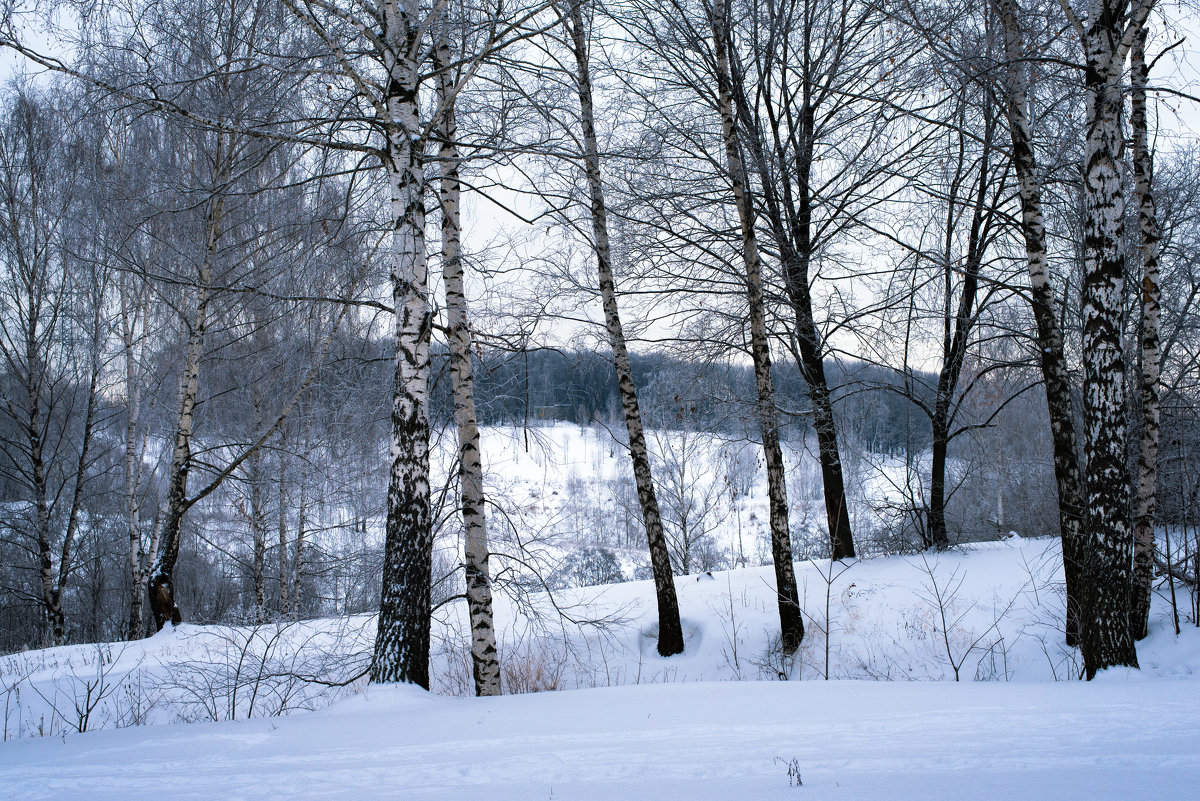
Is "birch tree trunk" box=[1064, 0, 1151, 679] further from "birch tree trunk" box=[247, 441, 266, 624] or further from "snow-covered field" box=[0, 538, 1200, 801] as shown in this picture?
"birch tree trunk" box=[247, 441, 266, 624]

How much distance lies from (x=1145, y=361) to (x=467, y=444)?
6.02m

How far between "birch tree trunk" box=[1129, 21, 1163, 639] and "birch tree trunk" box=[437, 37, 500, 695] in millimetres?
5608

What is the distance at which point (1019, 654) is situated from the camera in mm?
6652

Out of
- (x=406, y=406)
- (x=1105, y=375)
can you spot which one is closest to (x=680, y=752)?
(x=406, y=406)

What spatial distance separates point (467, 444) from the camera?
4.91m

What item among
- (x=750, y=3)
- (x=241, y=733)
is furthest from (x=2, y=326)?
(x=750, y=3)

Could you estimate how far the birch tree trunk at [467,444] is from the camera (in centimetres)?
479

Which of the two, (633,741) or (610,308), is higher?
(610,308)

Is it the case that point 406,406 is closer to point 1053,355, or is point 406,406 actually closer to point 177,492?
point 177,492

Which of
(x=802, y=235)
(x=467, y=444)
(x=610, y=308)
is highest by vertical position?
(x=802, y=235)

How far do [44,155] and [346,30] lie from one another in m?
10.9

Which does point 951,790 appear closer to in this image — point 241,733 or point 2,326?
point 241,733

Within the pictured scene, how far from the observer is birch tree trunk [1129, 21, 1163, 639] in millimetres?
5578

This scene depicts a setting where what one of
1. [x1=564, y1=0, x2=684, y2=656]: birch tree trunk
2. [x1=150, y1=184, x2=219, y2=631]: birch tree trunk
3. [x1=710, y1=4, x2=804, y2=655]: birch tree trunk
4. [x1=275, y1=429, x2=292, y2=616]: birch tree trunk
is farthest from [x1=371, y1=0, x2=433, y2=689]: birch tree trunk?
[x1=275, y1=429, x2=292, y2=616]: birch tree trunk
